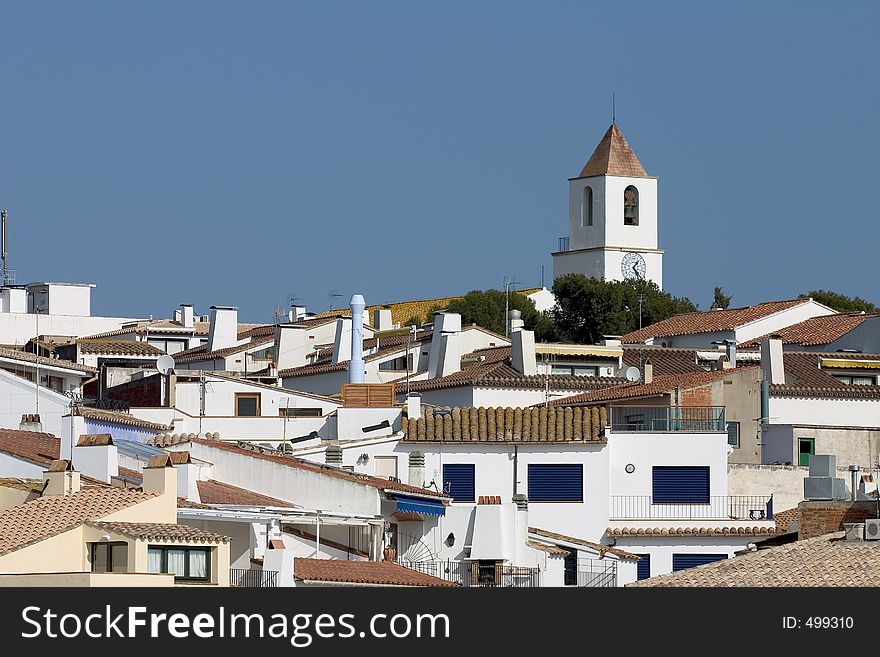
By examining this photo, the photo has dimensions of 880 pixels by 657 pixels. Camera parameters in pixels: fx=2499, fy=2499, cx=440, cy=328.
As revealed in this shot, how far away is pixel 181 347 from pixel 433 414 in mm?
35115

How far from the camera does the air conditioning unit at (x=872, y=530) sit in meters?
25.9

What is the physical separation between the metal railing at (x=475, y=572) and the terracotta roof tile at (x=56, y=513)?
27.1 ft

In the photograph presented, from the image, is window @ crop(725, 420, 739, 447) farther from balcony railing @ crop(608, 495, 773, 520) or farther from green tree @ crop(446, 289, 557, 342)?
green tree @ crop(446, 289, 557, 342)

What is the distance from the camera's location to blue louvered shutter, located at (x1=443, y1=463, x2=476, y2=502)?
4041cm

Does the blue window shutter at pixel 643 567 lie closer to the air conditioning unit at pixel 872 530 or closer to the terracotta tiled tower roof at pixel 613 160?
the air conditioning unit at pixel 872 530

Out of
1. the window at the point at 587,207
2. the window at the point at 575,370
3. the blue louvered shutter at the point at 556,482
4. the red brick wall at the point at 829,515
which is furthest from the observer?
the window at the point at 587,207

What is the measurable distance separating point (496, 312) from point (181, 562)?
67324 mm

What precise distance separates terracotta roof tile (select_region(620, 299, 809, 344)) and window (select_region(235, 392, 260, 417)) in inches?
963

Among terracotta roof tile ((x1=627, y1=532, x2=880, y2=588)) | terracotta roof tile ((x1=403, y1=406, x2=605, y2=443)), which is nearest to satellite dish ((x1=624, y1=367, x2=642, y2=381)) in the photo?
terracotta roof tile ((x1=403, y1=406, x2=605, y2=443))

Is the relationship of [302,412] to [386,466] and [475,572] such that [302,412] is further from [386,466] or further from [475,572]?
[475,572]

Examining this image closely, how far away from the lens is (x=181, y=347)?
76812 millimetres

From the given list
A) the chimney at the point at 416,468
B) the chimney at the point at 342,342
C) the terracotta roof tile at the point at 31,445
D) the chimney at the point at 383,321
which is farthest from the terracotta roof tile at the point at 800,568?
the chimney at the point at 383,321

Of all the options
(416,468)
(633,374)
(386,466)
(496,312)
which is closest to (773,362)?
(633,374)
